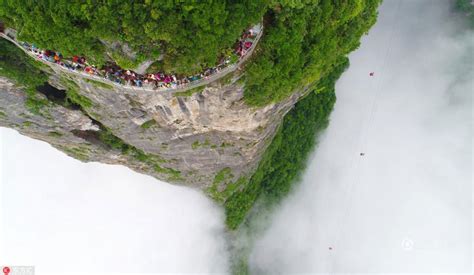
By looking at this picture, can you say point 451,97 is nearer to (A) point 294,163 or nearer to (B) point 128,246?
(A) point 294,163

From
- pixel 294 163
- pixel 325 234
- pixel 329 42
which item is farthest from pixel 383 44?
pixel 329 42

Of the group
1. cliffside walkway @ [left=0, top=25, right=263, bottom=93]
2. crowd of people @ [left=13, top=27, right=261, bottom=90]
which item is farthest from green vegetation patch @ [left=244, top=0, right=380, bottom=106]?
crowd of people @ [left=13, top=27, right=261, bottom=90]

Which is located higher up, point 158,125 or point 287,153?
point 287,153

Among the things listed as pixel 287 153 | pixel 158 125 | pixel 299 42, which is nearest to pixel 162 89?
pixel 158 125

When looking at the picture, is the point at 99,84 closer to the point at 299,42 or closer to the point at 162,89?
the point at 162,89

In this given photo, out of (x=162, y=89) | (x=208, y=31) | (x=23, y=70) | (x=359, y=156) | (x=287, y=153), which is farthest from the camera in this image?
(x=359, y=156)

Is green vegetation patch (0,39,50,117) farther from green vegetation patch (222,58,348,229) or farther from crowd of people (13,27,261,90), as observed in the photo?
green vegetation patch (222,58,348,229)
